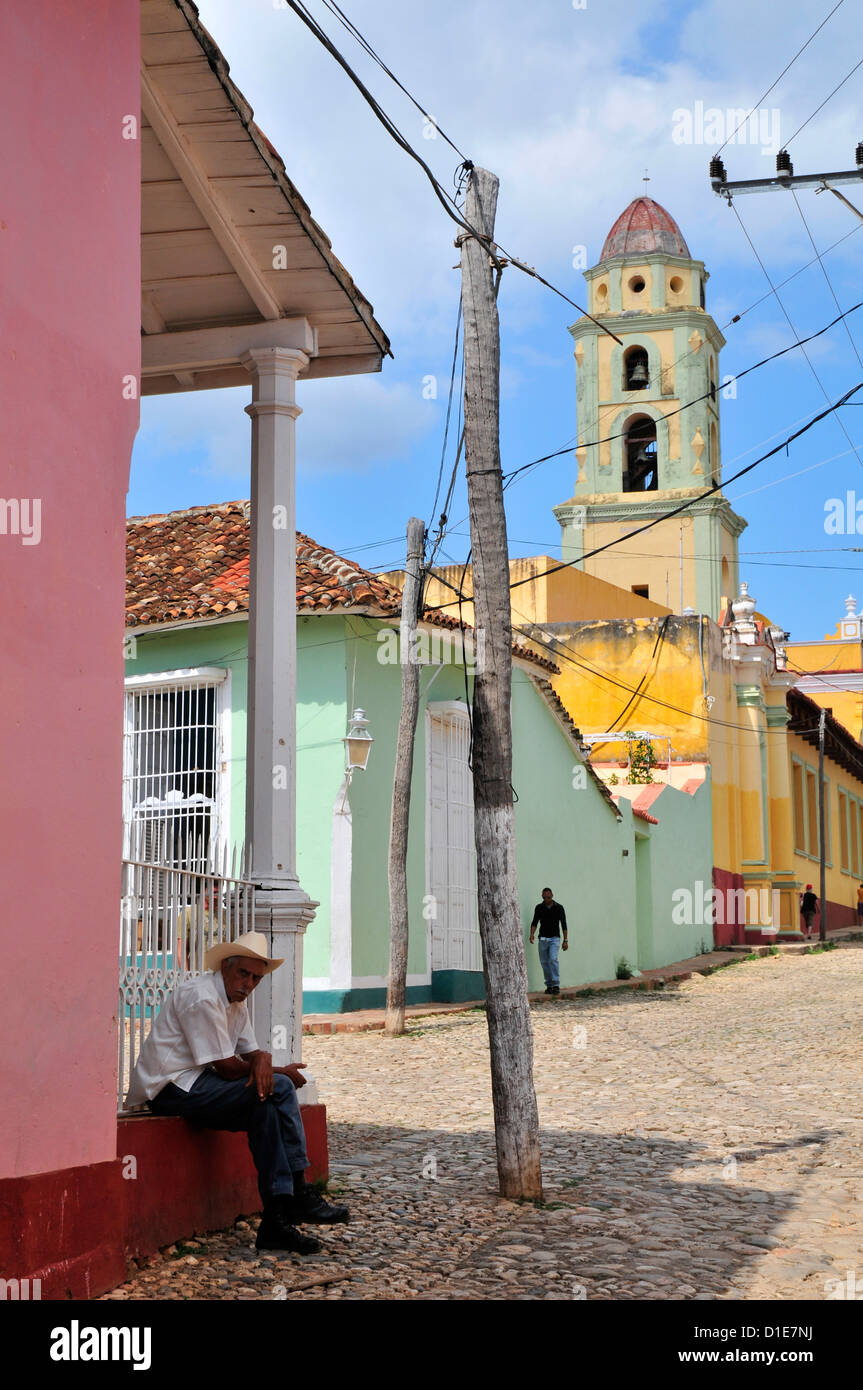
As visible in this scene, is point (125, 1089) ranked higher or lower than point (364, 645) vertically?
lower

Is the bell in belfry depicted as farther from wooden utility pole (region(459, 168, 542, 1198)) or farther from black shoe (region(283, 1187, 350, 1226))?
black shoe (region(283, 1187, 350, 1226))

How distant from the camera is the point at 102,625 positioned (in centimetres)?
490

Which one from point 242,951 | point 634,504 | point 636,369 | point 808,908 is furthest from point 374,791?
point 636,369

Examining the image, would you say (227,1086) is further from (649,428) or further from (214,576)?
(649,428)

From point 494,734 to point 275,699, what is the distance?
1.07 meters

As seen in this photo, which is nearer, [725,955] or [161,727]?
[161,727]

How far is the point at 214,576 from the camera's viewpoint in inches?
606

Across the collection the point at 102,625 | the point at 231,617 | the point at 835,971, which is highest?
the point at 231,617

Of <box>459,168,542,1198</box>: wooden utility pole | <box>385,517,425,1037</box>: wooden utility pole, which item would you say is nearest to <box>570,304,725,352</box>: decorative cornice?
<box>385,517,425,1037</box>: wooden utility pole

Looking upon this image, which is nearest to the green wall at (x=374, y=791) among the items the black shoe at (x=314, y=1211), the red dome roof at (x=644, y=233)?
the black shoe at (x=314, y=1211)

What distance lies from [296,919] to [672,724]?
19260 millimetres

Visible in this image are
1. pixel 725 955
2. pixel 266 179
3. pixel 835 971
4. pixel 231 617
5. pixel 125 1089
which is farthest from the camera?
pixel 725 955

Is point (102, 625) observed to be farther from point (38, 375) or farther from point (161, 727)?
point (161, 727)
